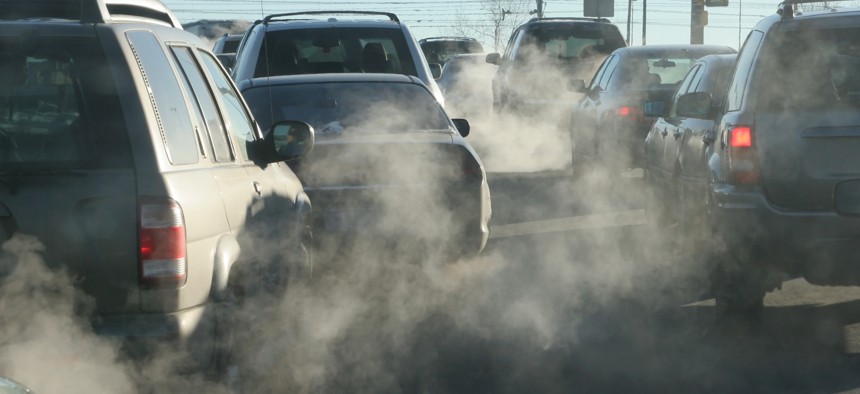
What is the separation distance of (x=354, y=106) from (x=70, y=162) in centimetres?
484

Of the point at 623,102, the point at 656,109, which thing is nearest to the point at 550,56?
the point at 623,102

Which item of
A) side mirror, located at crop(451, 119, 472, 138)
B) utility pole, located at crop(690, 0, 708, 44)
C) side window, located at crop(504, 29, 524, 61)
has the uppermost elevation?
side mirror, located at crop(451, 119, 472, 138)

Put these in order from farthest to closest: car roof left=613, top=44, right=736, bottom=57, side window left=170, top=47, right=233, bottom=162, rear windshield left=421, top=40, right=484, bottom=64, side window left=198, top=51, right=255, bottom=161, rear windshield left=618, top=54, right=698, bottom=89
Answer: rear windshield left=421, top=40, right=484, bottom=64
car roof left=613, top=44, right=736, bottom=57
rear windshield left=618, top=54, right=698, bottom=89
side window left=198, top=51, right=255, bottom=161
side window left=170, top=47, right=233, bottom=162

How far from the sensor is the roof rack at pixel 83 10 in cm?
454

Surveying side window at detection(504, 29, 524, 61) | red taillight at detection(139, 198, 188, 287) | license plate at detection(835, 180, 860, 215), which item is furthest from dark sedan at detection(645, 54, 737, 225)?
side window at detection(504, 29, 524, 61)

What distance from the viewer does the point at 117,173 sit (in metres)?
4.18

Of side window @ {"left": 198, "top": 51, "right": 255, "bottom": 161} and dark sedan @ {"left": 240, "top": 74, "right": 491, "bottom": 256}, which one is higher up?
side window @ {"left": 198, "top": 51, "right": 255, "bottom": 161}

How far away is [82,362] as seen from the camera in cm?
407

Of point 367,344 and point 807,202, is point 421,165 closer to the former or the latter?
point 367,344

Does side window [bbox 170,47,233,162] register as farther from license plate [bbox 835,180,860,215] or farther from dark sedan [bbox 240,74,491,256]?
license plate [bbox 835,180,860,215]

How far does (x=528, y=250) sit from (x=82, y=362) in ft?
21.1

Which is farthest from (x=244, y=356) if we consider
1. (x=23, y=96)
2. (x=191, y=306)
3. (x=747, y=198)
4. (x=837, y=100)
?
(x=837, y=100)

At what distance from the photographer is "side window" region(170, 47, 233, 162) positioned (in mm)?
5207

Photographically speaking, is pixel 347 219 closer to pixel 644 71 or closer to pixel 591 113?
pixel 644 71
